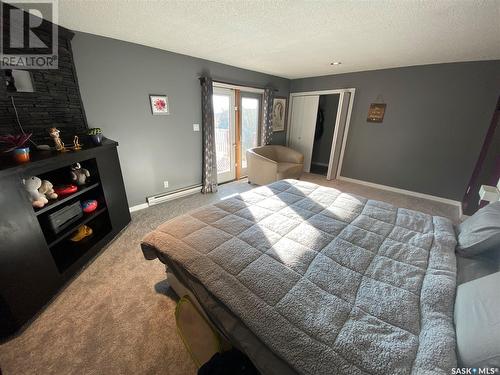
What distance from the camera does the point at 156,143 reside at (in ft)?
9.90

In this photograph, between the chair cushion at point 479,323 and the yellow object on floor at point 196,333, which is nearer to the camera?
the chair cushion at point 479,323

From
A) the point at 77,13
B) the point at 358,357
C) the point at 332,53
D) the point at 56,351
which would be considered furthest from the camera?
the point at 332,53

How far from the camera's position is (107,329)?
1.39 m

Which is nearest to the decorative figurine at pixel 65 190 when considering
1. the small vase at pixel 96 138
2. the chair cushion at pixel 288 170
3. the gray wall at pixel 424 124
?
the small vase at pixel 96 138

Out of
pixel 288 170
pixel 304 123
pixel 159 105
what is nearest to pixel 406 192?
pixel 288 170

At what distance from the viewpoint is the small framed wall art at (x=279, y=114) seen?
4.74 meters

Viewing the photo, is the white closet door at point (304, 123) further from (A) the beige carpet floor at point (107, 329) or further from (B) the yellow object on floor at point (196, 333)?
(B) the yellow object on floor at point (196, 333)

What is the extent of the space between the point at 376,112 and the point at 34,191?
16.5ft

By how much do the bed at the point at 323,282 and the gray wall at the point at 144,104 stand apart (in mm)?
1792

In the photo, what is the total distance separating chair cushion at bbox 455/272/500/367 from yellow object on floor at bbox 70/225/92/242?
9.55 feet

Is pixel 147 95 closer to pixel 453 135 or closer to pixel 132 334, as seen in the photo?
pixel 132 334

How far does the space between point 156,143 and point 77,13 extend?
1543mm

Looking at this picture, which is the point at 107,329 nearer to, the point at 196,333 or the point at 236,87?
the point at 196,333

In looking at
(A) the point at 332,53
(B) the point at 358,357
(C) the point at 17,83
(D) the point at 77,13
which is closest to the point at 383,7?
(A) the point at 332,53
